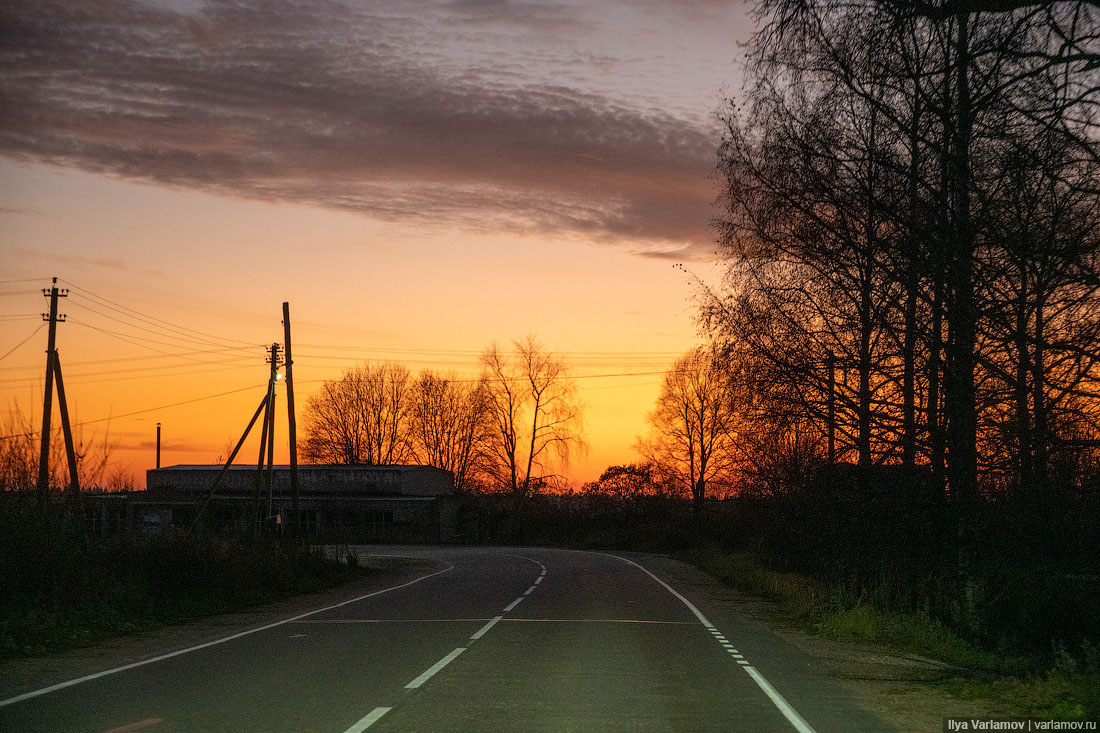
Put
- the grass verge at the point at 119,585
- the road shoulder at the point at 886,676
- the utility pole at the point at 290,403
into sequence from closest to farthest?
the road shoulder at the point at 886,676
the grass verge at the point at 119,585
the utility pole at the point at 290,403

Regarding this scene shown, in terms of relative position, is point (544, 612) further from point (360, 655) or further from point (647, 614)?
point (360, 655)

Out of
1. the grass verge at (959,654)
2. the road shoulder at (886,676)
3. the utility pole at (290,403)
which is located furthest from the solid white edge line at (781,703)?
the utility pole at (290,403)

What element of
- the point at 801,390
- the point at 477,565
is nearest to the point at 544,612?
the point at 801,390

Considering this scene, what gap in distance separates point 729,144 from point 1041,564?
31.0 ft

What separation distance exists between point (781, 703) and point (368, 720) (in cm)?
409

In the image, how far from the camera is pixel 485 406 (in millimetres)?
87062

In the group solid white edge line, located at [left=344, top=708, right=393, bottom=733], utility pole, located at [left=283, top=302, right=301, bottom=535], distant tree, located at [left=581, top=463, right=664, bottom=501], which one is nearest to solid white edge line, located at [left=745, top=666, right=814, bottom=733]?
solid white edge line, located at [left=344, top=708, right=393, bottom=733]

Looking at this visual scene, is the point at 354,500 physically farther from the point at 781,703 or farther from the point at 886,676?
the point at 781,703

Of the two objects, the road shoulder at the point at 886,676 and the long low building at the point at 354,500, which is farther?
the long low building at the point at 354,500

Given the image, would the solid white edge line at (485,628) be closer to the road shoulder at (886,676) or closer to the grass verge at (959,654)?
the road shoulder at (886,676)

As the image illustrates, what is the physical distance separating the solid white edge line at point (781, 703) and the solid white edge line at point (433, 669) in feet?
12.2

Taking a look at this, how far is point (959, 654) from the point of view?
47.1ft

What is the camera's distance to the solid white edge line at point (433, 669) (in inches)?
412

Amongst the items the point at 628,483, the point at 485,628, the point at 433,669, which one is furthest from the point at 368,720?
the point at 628,483
